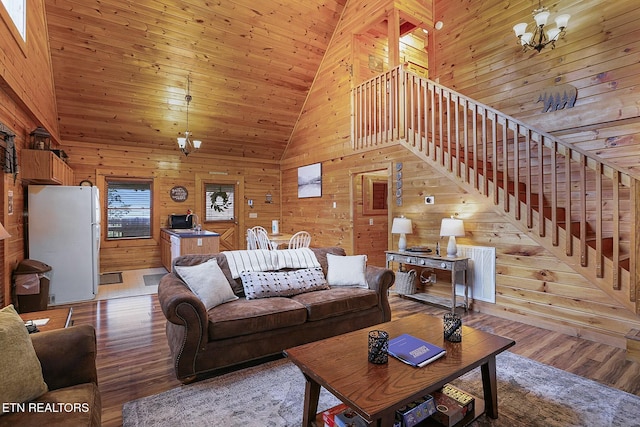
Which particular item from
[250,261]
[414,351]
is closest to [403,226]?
[250,261]

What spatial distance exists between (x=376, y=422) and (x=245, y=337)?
56.7 inches

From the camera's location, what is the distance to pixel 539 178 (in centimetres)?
343

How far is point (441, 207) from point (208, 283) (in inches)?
129

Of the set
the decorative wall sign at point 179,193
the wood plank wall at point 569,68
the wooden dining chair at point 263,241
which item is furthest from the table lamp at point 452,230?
the decorative wall sign at point 179,193

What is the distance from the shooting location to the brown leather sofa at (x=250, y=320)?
2.35 m

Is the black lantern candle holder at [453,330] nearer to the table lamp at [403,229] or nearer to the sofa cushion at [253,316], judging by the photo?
the sofa cushion at [253,316]

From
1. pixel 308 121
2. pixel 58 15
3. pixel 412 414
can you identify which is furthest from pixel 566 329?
pixel 58 15

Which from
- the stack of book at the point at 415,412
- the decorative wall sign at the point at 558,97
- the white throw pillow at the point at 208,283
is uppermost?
the decorative wall sign at the point at 558,97

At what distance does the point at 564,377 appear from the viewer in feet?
8.15

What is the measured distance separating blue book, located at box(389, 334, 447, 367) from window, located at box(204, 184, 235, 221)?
6762mm

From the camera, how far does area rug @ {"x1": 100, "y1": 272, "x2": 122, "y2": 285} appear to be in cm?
576

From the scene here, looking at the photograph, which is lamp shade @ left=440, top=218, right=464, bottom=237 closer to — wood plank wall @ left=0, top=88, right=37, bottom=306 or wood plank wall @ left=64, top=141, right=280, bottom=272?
wood plank wall @ left=0, top=88, right=37, bottom=306

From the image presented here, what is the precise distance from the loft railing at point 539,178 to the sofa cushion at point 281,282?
226 centimetres

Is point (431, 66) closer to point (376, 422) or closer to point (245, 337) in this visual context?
point (245, 337)
